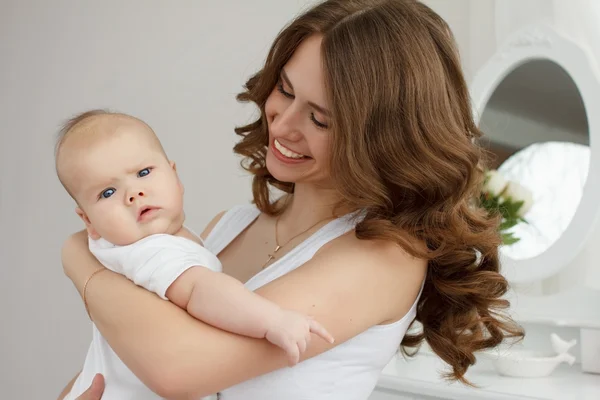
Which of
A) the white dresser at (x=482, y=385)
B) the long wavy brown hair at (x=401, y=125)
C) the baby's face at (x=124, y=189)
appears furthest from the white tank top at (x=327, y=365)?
the white dresser at (x=482, y=385)

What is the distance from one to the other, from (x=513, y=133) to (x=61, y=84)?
221cm

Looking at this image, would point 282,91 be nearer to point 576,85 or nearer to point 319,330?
point 319,330

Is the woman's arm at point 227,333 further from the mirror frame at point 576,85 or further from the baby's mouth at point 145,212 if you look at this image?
the mirror frame at point 576,85

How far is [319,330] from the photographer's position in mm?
1159

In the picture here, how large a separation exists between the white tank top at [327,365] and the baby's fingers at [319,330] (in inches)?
7.6

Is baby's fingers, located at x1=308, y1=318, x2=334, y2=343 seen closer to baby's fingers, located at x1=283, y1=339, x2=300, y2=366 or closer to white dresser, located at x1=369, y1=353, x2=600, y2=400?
baby's fingers, located at x1=283, y1=339, x2=300, y2=366

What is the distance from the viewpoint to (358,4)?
141 centimetres

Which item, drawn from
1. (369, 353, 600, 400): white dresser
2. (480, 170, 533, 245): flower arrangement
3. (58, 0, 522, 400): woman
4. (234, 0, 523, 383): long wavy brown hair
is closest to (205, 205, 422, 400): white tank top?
(58, 0, 522, 400): woman

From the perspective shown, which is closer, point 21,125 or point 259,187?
point 259,187

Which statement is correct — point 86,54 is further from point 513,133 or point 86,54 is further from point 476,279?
point 476,279

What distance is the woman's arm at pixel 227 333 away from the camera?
3.82ft

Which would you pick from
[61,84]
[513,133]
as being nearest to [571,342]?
[513,133]

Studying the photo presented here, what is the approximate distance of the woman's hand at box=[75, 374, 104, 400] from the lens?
1.38m

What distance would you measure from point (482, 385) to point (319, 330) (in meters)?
1.04
